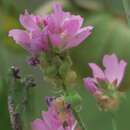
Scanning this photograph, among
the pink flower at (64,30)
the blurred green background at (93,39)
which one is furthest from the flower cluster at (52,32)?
the blurred green background at (93,39)

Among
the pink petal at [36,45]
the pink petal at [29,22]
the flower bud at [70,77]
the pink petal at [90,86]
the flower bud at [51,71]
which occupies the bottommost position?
the pink petal at [90,86]

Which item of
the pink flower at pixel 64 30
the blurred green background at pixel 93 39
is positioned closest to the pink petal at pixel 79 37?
the pink flower at pixel 64 30

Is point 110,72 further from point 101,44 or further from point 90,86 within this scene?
point 101,44

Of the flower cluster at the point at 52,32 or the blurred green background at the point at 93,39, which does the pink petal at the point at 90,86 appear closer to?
the flower cluster at the point at 52,32

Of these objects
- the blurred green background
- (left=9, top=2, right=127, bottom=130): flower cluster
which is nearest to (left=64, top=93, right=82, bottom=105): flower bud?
(left=9, top=2, right=127, bottom=130): flower cluster

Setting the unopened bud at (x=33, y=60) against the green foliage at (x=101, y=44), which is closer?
the unopened bud at (x=33, y=60)

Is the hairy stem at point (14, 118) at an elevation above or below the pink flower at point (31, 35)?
below
